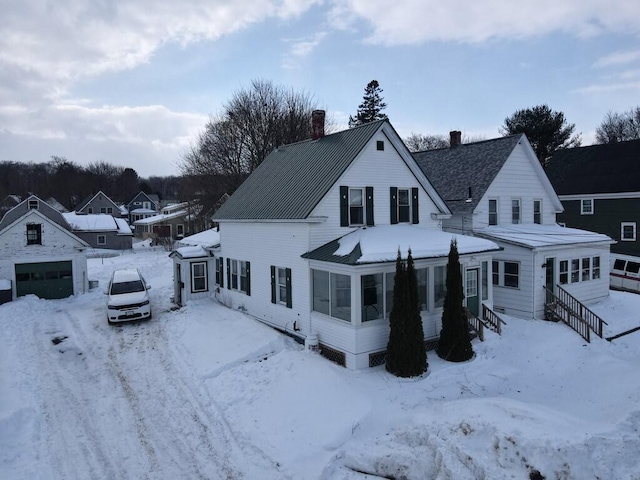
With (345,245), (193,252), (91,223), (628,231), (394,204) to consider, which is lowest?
(193,252)

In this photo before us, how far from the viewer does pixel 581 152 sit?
3822 centimetres

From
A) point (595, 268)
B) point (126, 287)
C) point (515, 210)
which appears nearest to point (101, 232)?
point (126, 287)

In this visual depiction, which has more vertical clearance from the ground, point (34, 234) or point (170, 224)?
point (34, 234)

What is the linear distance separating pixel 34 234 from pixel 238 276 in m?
11.7

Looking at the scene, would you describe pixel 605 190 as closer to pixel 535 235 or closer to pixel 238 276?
pixel 535 235

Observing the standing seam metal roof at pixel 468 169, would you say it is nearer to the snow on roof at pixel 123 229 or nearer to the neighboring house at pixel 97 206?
the snow on roof at pixel 123 229

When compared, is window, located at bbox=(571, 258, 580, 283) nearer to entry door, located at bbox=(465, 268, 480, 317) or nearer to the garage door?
entry door, located at bbox=(465, 268, 480, 317)

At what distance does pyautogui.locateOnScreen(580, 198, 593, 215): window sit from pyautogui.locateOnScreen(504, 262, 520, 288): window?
18406 mm

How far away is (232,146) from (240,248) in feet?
73.7

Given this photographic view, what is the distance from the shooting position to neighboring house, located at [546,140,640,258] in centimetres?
3219

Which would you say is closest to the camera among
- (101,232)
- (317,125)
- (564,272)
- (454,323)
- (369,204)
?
(454,323)

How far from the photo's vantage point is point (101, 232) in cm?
4875

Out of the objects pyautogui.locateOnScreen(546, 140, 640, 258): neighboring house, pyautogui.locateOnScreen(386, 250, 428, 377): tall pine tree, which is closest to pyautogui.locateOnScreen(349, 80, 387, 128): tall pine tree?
pyautogui.locateOnScreen(546, 140, 640, 258): neighboring house

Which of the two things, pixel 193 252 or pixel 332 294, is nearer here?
pixel 332 294
